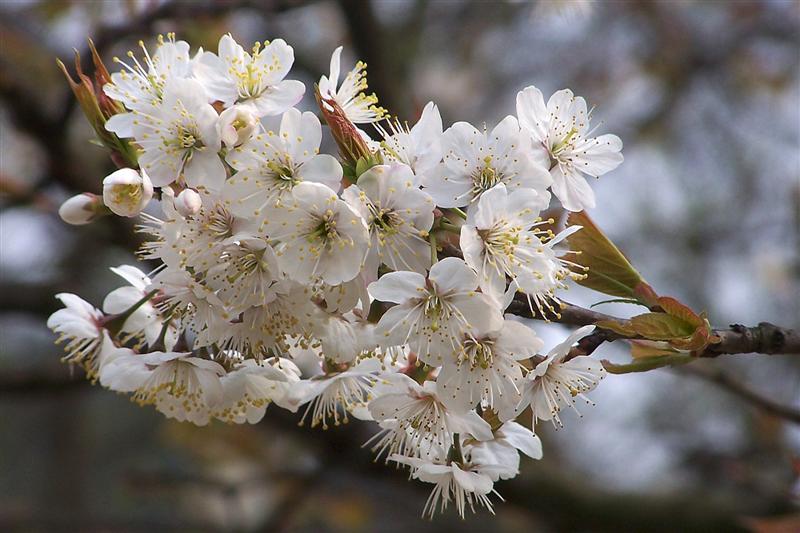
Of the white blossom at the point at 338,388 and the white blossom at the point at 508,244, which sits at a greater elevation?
the white blossom at the point at 508,244

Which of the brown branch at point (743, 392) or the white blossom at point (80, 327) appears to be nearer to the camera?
the white blossom at point (80, 327)

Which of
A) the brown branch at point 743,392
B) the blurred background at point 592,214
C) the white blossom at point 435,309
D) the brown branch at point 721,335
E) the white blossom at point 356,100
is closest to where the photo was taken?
the white blossom at point 435,309

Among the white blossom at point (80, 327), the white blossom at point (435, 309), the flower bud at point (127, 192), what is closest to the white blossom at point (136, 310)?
the white blossom at point (80, 327)

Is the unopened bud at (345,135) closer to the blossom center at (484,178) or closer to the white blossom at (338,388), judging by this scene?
the blossom center at (484,178)

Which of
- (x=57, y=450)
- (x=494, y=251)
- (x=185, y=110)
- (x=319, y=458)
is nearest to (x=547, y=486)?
(x=319, y=458)

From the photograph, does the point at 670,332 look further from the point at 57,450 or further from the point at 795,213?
the point at 57,450

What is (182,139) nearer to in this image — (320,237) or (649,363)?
(320,237)

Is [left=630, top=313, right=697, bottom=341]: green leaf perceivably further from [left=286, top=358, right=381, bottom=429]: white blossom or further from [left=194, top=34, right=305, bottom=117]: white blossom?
[left=194, top=34, right=305, bottom=117]: white blossom

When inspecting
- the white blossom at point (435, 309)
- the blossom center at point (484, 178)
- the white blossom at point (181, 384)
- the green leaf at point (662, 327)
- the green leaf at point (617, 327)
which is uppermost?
the blossom center at point (484, 178)
